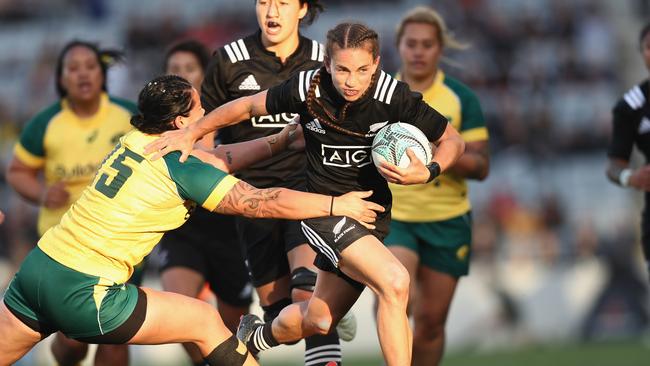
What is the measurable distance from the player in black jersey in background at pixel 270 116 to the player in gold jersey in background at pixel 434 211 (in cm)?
104

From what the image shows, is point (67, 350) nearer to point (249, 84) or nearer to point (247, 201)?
point (249, 84)

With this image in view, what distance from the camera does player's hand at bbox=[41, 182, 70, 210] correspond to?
871 centimetres

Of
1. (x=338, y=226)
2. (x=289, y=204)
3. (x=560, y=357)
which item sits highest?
(x=289, y=204)

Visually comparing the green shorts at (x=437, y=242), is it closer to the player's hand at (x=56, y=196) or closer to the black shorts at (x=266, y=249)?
the black shorts at (x=266, y=249)

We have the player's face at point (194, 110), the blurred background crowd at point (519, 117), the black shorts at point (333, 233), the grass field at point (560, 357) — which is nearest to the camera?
the black shorts at point (333, 233)

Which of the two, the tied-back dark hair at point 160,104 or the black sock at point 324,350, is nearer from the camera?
the tied-back dark hair at point 160,104

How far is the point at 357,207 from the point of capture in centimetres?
645

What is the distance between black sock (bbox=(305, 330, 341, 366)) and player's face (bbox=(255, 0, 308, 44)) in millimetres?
1963

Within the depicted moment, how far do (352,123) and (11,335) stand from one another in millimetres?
2199

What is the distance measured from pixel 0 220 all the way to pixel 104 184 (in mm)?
706

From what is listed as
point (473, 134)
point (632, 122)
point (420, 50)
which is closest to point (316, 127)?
point (420, 50)

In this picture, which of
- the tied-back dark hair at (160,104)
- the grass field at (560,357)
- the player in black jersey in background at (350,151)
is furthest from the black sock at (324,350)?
the grass field at (560,357)

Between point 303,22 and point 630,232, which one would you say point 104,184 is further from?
point 630,232

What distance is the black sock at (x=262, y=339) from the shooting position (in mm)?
7281
